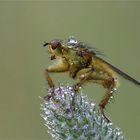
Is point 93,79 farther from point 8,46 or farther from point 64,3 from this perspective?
point 64,3

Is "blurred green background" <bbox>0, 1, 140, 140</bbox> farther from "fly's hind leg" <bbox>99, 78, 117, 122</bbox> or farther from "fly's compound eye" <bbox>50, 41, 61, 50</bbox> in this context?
"fly's compound eye" <bbox>50, 41, 61, 50</bbox>

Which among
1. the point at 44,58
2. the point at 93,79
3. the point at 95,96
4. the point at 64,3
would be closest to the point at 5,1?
the point at 64,3

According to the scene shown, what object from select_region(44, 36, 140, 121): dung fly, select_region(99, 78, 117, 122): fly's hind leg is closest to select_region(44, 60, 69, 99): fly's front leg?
select_region(44, 36, 140, 121): dung fly

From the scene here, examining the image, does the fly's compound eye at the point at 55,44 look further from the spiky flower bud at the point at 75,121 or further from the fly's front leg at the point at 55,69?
the spiky flower bud at the point at 75,121

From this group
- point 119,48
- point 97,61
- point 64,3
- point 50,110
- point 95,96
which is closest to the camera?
point 50,110

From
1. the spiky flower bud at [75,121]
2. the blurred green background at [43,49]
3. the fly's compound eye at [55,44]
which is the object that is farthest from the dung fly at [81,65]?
the blurred green background at [43,49]

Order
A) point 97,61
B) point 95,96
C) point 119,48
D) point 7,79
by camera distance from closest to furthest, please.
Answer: point 97,61
point 95,96
point 7,79
point 119,48
